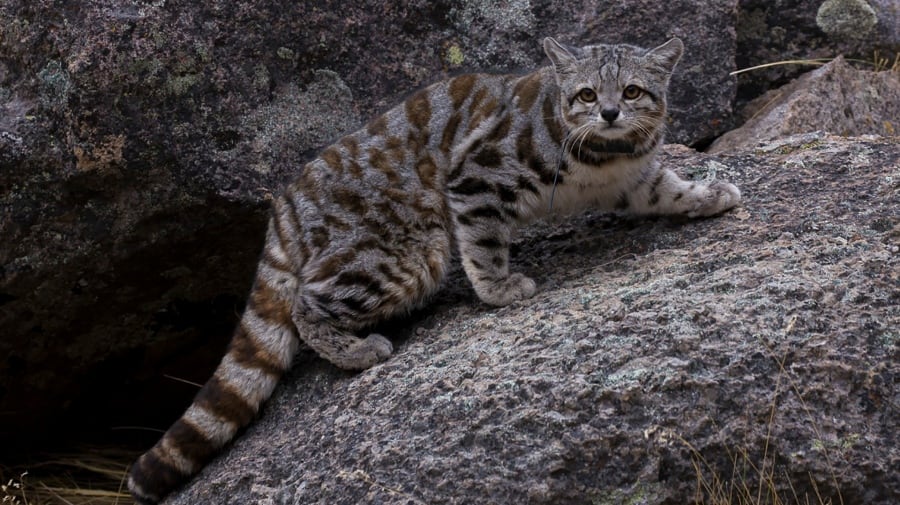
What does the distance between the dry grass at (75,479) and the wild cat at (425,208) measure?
4.05 ft

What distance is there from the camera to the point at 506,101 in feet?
16.1

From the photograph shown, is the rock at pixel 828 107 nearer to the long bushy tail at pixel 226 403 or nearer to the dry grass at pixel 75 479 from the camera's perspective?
the long bushy tail at pixel 226 403

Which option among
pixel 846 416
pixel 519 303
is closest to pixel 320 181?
pixel 519 303

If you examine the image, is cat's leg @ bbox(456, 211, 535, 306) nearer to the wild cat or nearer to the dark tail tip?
the wild cat

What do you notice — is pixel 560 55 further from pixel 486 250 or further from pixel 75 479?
pixel 75 479

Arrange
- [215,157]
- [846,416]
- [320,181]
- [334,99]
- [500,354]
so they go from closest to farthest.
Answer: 1. [846,416]
2. [500,354]
3. [320,181]
4. [215,157]
5. [334,99]

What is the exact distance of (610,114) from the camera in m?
4.37

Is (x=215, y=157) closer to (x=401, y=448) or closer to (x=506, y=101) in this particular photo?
(x=506, y=101)

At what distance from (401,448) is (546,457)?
21.6 inches

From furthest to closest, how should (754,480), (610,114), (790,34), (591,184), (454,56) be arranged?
(790,34) → (454,56) → (591,184) → (610,114) → (754,480)

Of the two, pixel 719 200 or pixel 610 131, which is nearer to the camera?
pixel 610 131

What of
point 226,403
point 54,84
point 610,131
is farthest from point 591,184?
point 54,84

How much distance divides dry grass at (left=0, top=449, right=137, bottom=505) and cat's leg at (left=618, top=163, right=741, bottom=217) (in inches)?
119

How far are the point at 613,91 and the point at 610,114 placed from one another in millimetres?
130
